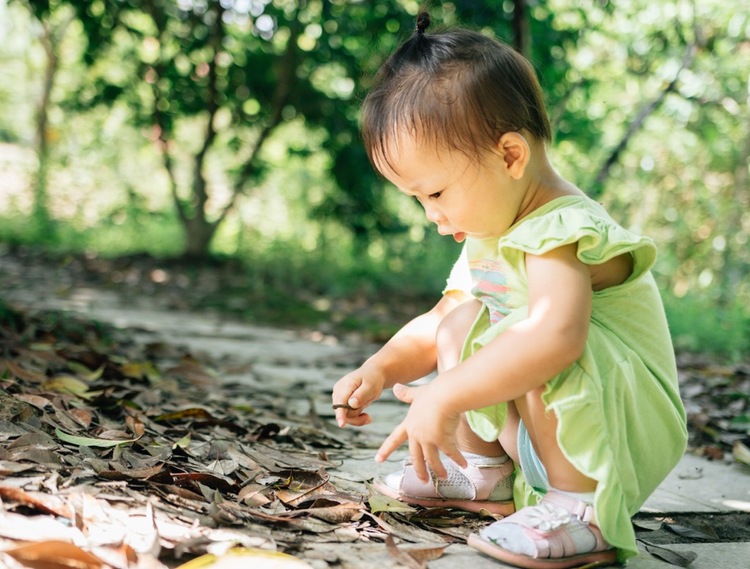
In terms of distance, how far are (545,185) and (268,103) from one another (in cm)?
592

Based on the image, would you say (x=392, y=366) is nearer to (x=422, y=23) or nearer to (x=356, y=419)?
(x=356, y=419)

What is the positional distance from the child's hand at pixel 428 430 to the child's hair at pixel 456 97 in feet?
1.64

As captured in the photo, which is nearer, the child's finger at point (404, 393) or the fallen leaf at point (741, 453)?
the child's finger at point (404, 393)

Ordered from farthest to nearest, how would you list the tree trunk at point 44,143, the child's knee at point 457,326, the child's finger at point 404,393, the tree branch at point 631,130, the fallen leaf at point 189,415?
the tree trunk at point 44,143 → the tree branch at point 631,130 → the fallen leaf at point 189,415 → the child's knee at point 457,326 → the child's finger at point 404,393

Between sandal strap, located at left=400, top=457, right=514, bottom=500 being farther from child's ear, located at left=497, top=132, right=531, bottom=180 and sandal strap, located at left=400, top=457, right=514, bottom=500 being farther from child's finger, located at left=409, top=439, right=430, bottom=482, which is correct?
child's ear, located at left=497, top=132, right=531, bottom=180

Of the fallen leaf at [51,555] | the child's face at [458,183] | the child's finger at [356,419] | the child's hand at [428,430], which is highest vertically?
the child's face at [458,183]

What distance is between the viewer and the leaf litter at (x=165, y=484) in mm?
1272

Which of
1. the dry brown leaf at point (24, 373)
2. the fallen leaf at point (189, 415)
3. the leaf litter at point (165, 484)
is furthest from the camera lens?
the dry brown leaf at point (24, 373)

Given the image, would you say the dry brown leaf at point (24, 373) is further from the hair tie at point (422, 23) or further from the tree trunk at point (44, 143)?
the tree trunk at point (44, 143)

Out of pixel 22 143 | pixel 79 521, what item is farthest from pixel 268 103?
pixel 22 143

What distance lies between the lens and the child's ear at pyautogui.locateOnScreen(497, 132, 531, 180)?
62.4 inches

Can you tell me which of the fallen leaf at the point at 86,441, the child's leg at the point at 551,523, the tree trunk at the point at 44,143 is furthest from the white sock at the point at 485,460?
the tree trunk at the point at 44,143

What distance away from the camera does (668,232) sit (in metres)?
8.73

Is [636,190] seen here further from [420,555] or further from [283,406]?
[420,555]
